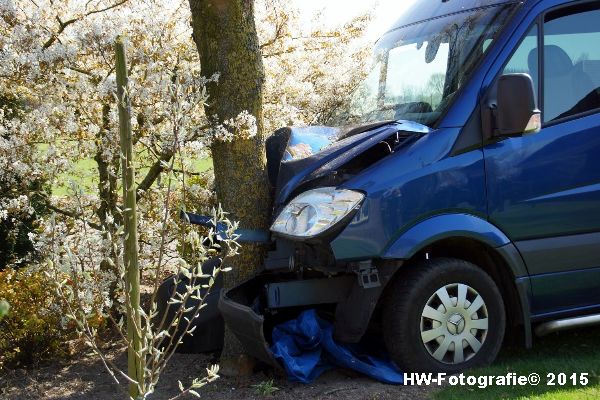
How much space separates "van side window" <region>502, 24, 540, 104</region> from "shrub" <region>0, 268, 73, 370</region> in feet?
12.0

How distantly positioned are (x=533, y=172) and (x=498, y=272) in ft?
2.31

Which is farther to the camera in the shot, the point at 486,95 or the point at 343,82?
the point at 343,82

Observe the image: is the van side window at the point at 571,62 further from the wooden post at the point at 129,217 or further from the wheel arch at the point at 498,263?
the wooden post at the point at 129,217

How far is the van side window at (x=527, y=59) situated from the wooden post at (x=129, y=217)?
8.71 feet

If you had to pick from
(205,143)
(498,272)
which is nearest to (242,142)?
(205,143)

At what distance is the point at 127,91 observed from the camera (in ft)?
10.3

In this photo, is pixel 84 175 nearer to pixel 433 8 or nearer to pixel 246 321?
pixel 246 321

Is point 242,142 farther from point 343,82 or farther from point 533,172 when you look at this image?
point 343,82

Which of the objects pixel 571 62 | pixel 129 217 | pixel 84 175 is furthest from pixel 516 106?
pixel 84 175

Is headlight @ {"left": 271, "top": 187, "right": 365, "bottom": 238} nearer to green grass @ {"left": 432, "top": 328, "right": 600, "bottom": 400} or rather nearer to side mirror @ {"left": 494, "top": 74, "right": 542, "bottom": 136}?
side mirror @ {"left": 494, "top": 74, "right": 542, "bottom": 136}

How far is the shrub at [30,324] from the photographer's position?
5504 mm

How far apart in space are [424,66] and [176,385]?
2861 millimetres

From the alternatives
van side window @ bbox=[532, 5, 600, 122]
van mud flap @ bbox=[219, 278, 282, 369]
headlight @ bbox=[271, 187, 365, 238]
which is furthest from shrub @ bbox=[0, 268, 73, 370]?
A: van side window @ bbox=[532, 5, 600, 122]

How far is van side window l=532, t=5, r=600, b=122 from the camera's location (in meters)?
4.94
